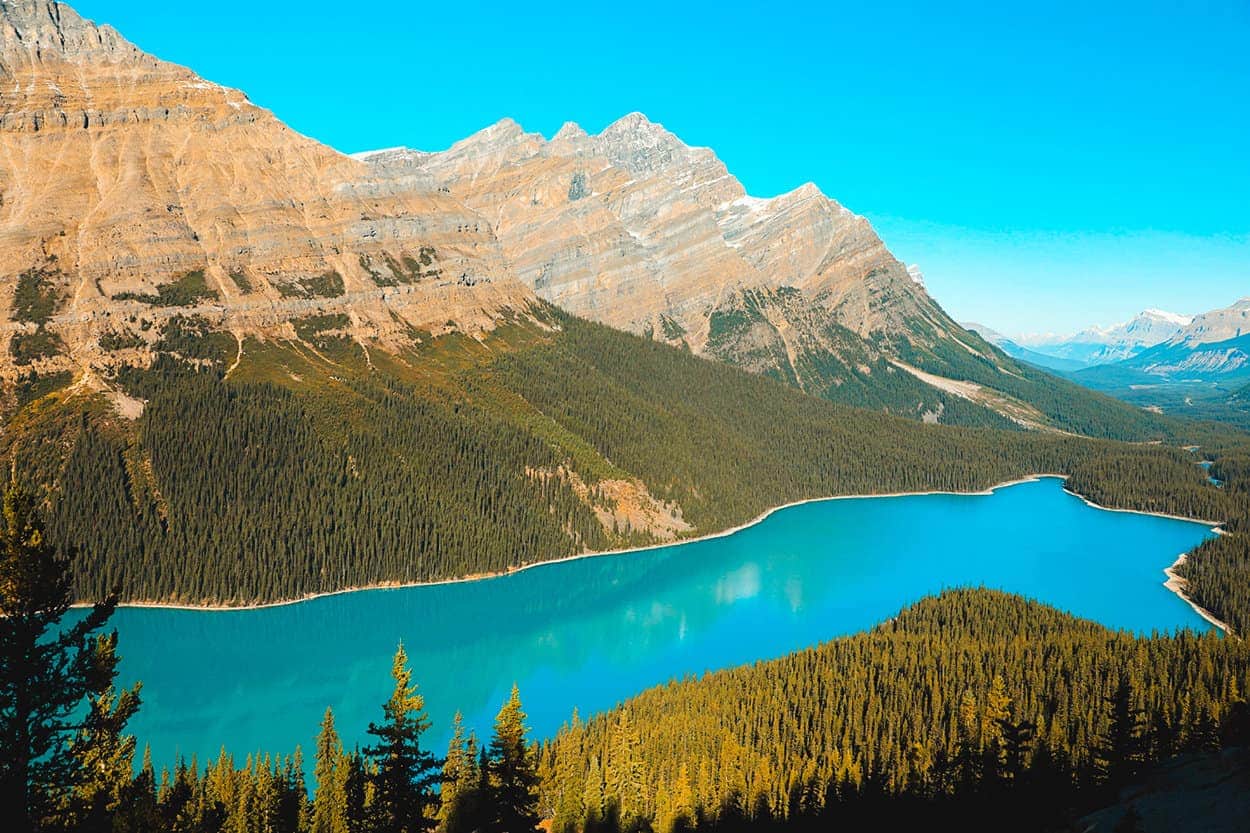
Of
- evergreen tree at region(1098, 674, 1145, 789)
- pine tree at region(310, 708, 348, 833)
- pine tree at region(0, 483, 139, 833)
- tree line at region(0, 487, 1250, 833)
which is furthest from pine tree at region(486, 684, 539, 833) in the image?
evergreen tree at region(1098, 674, 1145, 789)

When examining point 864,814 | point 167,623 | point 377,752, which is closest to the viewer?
point 377,752

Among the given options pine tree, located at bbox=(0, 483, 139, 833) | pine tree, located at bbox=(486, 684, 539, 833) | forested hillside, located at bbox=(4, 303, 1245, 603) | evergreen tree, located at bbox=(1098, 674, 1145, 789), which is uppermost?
forested hillside, located at bbox=(4, 303, 1245, 603)

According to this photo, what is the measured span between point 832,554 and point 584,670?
7743 centimetres

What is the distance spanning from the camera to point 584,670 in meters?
106

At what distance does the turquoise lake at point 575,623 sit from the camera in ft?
303

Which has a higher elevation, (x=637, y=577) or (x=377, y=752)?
(x=637, y=577)

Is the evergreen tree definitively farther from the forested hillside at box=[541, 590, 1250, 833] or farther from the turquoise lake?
the turquoise lake

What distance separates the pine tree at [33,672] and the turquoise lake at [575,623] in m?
63.8

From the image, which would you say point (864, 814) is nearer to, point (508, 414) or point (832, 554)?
point (832, 554)

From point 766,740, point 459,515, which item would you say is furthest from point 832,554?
point 766,740

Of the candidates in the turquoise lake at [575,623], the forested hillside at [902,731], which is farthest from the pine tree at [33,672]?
the turquoise lake at [575,623]

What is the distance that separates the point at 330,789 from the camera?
54125mm

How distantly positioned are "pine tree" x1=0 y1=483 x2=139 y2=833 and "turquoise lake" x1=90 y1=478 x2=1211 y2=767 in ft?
209

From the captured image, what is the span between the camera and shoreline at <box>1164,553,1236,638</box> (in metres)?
126
